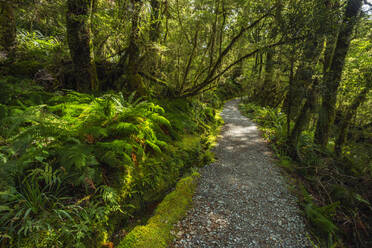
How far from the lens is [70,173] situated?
2.23 metres

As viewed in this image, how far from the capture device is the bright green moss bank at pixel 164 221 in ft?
7.55

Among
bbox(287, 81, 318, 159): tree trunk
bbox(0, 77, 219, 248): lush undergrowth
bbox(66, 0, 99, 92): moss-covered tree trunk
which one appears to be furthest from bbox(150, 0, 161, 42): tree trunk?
bbox(287, 81, 318, 159): tree trunk

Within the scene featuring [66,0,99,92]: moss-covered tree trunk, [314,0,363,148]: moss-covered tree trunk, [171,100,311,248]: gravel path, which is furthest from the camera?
[314,0,363,148]: moss-covered tree trunk

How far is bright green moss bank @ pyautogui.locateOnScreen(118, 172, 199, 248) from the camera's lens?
230cm

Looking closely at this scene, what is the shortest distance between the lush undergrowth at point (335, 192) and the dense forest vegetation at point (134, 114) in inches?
1.0

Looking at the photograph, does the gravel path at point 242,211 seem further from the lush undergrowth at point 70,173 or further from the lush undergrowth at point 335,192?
the lush undergrowth at point 70,173

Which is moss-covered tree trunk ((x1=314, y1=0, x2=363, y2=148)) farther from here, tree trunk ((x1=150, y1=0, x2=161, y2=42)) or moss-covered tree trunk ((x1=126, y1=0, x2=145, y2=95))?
moss-covered tree trunk ((x1=126, y1=0, x2=145, y2=95))

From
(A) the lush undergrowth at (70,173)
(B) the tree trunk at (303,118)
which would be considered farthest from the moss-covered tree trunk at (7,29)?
(B) the tree trunk at (303,118)

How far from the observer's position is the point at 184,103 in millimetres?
6617

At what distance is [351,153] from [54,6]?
29.4 feet

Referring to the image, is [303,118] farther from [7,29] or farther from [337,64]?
[7,29]

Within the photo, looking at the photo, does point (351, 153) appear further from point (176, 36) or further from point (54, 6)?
point (54, 6)

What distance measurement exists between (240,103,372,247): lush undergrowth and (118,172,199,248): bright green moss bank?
7.83 ft


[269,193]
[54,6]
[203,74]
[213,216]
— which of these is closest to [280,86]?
[203,74]
